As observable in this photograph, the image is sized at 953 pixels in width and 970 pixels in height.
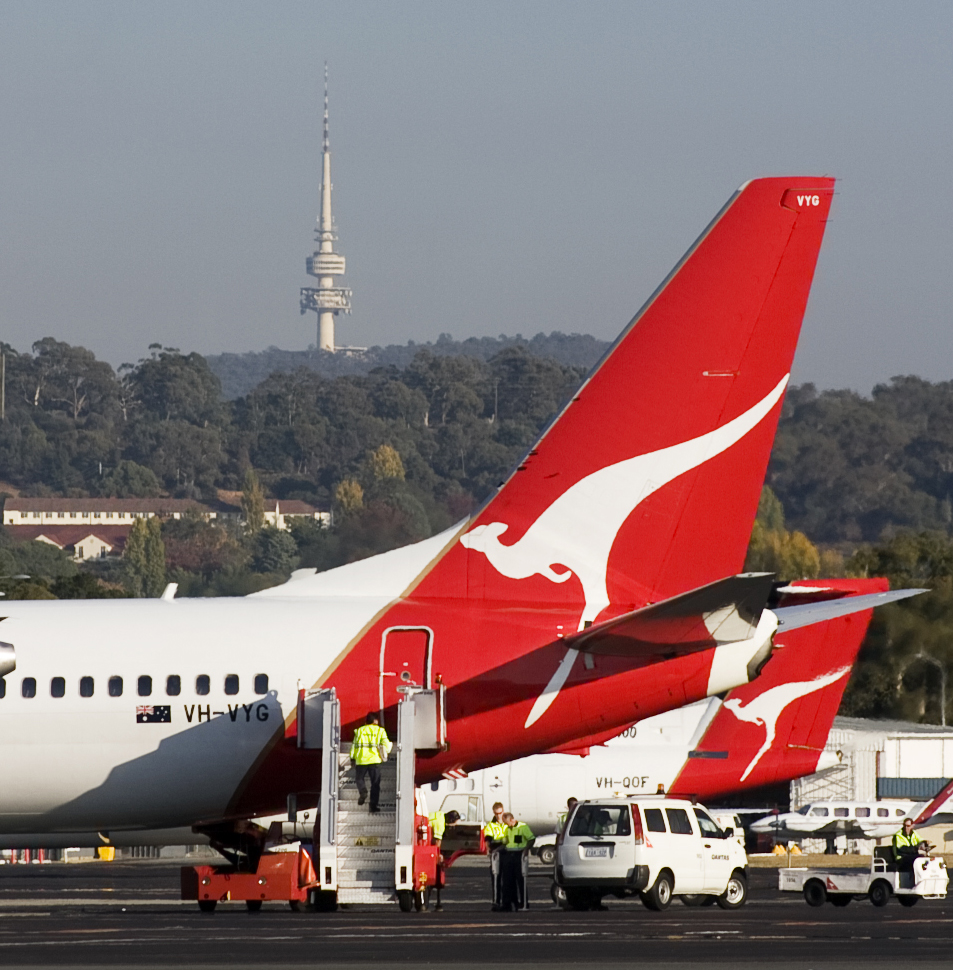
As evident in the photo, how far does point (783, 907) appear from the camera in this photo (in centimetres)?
3734

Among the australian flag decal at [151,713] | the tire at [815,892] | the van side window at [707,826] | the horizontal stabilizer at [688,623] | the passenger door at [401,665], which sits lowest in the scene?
the tire at [815,892]

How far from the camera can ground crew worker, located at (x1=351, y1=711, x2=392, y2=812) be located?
105 feet

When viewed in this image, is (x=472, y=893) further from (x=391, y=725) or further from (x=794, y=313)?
(x=794, y=313)

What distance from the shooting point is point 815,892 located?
1485 inches

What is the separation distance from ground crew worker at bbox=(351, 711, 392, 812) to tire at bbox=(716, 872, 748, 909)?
298 inches

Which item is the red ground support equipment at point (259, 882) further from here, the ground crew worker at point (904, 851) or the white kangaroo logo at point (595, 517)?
the ground crew worker at point (904, 851)

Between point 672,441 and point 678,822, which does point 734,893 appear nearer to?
point 678,822

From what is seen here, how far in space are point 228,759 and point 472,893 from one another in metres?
13.0

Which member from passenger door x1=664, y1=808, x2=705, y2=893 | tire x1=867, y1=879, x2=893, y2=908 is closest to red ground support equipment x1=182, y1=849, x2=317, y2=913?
passenger door x1=664, y1=808, x2=705, y2=893

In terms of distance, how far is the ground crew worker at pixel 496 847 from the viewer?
3684 cm

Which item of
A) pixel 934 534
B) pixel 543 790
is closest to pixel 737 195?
pixel 543 790

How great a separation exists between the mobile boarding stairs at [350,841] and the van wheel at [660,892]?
3.72 metres

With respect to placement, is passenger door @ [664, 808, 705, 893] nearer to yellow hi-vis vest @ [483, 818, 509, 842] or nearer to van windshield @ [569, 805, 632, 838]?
van windshield @ [569, 805, 632, 838]

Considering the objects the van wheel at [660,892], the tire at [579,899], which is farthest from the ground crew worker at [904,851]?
the tire at [579,899]
